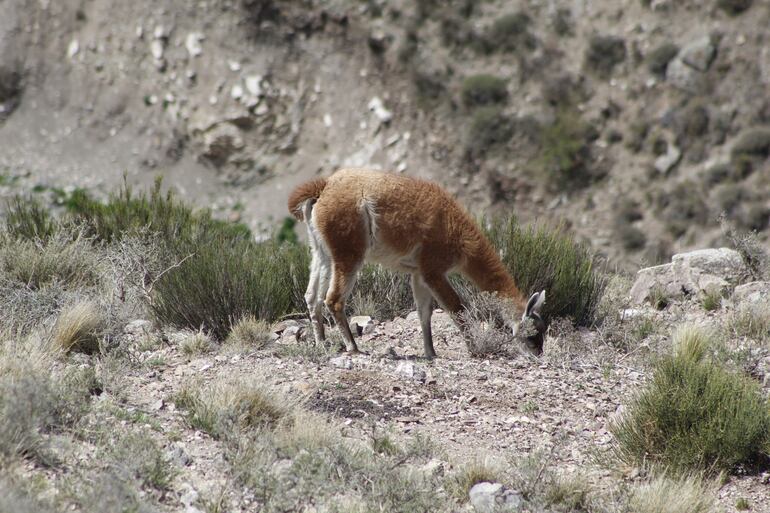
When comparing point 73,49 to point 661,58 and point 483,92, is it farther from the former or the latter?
point 661,58

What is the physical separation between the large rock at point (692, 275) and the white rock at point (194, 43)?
2538 cm

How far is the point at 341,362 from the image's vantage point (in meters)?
8.21

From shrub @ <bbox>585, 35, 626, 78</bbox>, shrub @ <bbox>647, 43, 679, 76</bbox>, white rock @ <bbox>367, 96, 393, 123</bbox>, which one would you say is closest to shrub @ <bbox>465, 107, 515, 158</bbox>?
white rock @ <bbox>367, 96, 393, 123</bbox>

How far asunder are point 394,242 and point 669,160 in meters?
24.1

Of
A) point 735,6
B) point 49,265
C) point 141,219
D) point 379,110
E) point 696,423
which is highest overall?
point 735,6

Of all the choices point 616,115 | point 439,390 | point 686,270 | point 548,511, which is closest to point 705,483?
point 548,511

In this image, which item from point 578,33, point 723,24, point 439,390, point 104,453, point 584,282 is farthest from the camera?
point 578,33

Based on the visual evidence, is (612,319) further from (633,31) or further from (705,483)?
(633,31)

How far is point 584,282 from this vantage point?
10867 millimetres

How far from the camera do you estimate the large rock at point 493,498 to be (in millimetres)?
5730

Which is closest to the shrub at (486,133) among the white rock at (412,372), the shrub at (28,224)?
the shrub at (28,224)

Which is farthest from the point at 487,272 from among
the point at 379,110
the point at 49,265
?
the point at 379,110

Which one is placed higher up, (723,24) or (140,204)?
(723,24)

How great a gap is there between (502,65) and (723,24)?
25.7 feet
